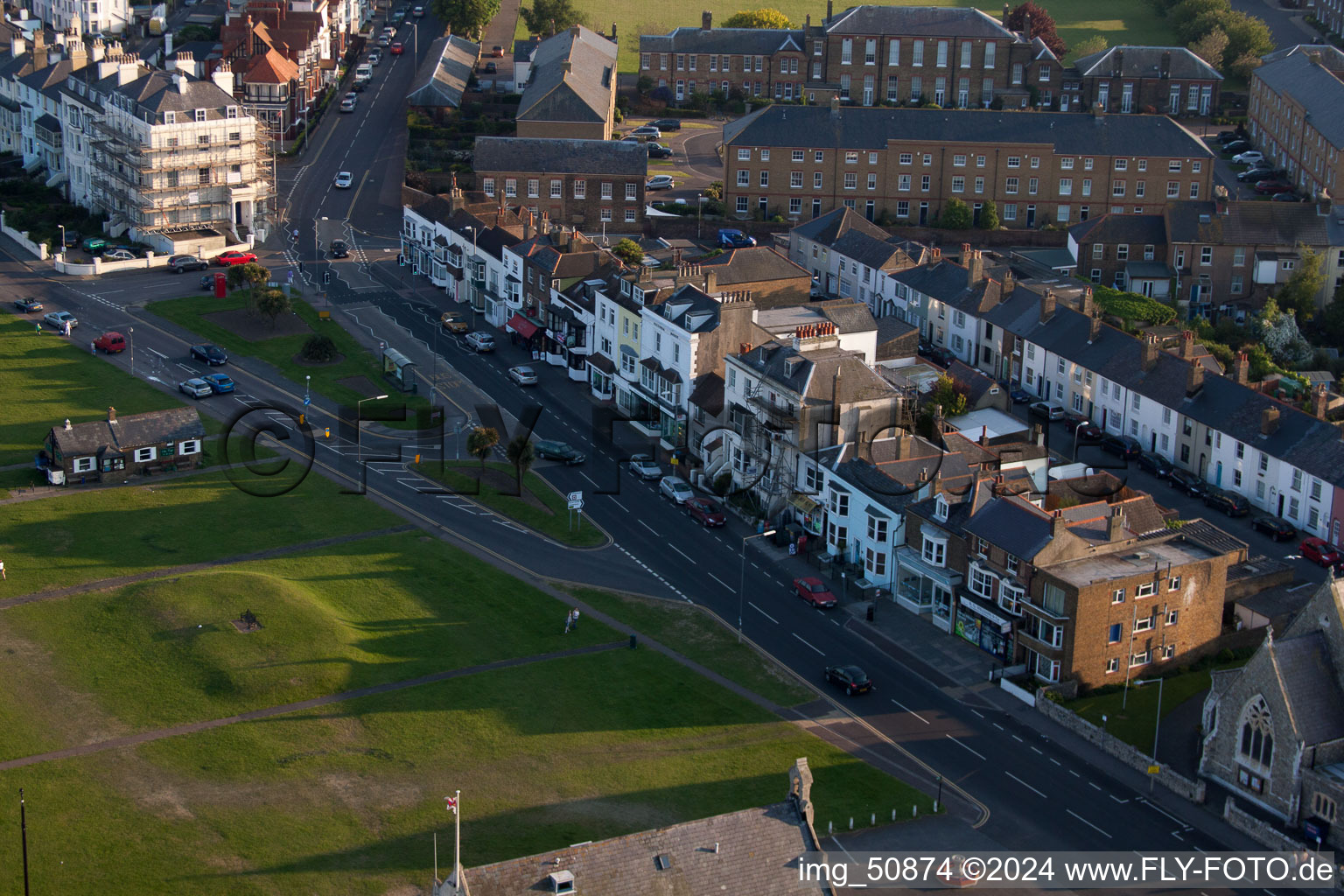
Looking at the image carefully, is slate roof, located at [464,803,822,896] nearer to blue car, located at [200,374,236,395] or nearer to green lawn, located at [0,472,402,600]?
green lawn, located at [0,472,402,600]

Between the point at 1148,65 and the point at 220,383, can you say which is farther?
the point at 1148,65

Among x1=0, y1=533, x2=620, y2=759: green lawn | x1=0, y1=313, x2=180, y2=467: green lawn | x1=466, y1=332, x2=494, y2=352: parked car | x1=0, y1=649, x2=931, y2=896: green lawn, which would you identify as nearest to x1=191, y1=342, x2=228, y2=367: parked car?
Result: x1=0, y1=313, x2=180, y2=467: green lawn

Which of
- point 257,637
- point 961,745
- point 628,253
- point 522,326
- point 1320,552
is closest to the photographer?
point 961,745

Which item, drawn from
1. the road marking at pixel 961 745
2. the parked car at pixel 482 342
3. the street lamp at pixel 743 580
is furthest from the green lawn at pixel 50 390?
the road marking at pixel 961 745

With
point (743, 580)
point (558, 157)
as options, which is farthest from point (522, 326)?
point (743, 580)

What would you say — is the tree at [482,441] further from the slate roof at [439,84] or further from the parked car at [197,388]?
the slate roof at [439,84]

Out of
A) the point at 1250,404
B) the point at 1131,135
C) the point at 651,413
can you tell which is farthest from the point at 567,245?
the point at 1131,135

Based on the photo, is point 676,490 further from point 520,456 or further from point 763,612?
point 763,612
